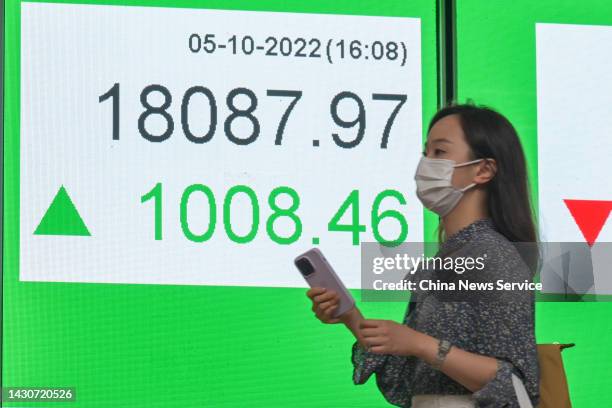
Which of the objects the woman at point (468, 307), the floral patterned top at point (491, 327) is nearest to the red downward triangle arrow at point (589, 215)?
the woman at point (468, 307)

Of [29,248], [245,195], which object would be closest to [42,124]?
[29,248]

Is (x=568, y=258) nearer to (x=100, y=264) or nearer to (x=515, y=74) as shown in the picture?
(x=515, y=74)

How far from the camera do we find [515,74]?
380 cm

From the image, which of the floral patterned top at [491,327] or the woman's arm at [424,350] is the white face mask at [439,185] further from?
the woman's arm at [424,350]

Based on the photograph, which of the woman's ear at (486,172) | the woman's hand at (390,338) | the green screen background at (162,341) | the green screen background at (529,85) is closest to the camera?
the woman's hand at (390,338)

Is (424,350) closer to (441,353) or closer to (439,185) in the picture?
(441,353)

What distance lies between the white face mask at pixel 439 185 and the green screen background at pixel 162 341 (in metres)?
1.06

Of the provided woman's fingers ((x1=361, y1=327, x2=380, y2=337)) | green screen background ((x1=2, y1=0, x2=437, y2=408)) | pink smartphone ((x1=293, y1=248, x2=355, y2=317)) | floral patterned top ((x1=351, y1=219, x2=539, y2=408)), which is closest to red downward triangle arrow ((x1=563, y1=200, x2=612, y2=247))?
green screen background ((x1=2, y1=0, x2=437, y2=408))

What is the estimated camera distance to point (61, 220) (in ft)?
11.5

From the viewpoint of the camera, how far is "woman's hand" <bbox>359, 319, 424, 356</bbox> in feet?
7.34

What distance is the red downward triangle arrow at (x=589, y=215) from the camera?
3742mm

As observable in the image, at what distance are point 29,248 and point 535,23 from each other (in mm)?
1638

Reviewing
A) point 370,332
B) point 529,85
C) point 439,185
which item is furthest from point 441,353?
point 529,85

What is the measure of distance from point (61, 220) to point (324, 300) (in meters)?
1.35
